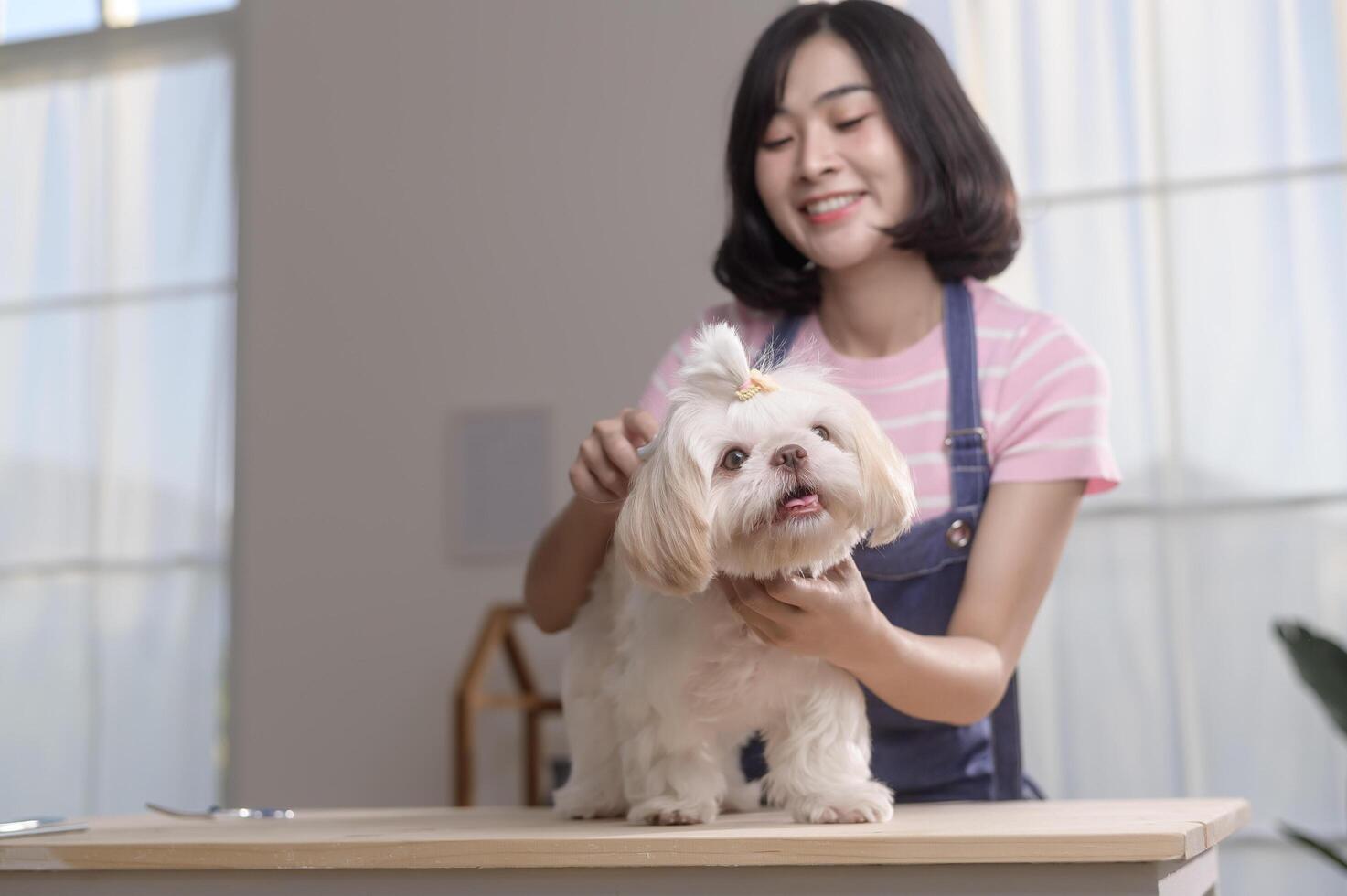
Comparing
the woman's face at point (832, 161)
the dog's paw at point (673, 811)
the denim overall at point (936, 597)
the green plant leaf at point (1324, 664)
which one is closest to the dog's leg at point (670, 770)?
the dog's paw at point (673, 811)

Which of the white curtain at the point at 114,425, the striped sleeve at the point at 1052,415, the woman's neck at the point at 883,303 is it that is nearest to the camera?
the striped sleeve at the point at 1052,415

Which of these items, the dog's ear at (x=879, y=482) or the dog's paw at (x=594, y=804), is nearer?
the dog's ear at (x=879, y=482)

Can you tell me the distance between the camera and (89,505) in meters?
4.50

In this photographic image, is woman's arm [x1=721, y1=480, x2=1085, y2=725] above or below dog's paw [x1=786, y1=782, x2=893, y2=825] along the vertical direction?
above

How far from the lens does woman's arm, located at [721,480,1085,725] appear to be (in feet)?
3.22

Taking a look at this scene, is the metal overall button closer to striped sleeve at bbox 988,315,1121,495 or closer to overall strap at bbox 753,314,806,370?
striped sleeve at bbox 988,315,1121,495

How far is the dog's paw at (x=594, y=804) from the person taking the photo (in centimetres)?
115

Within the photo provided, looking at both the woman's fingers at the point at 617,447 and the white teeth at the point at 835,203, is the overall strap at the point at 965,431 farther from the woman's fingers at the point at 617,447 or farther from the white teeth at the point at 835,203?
the woman's fingers at the point at 617,447

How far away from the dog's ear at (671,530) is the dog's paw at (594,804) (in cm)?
27

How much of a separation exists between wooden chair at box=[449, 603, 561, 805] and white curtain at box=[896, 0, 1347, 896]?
51.5 inches

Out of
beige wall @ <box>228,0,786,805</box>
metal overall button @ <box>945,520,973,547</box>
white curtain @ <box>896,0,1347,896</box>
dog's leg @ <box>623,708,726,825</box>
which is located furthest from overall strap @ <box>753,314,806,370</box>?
beige wall @ <box>228,0,786,805</box>

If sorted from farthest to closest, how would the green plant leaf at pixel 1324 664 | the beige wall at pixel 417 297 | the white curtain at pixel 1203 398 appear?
the beige wall at pixel 417 297 < the white curtain at pixel 1203 398 < the green plant leaf at pixel 1324 664

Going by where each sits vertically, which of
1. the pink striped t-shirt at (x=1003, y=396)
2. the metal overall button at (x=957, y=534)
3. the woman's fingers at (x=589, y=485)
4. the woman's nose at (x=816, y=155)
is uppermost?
the woman's nose at (x=816, y=155)

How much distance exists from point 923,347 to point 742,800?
1.75ft
